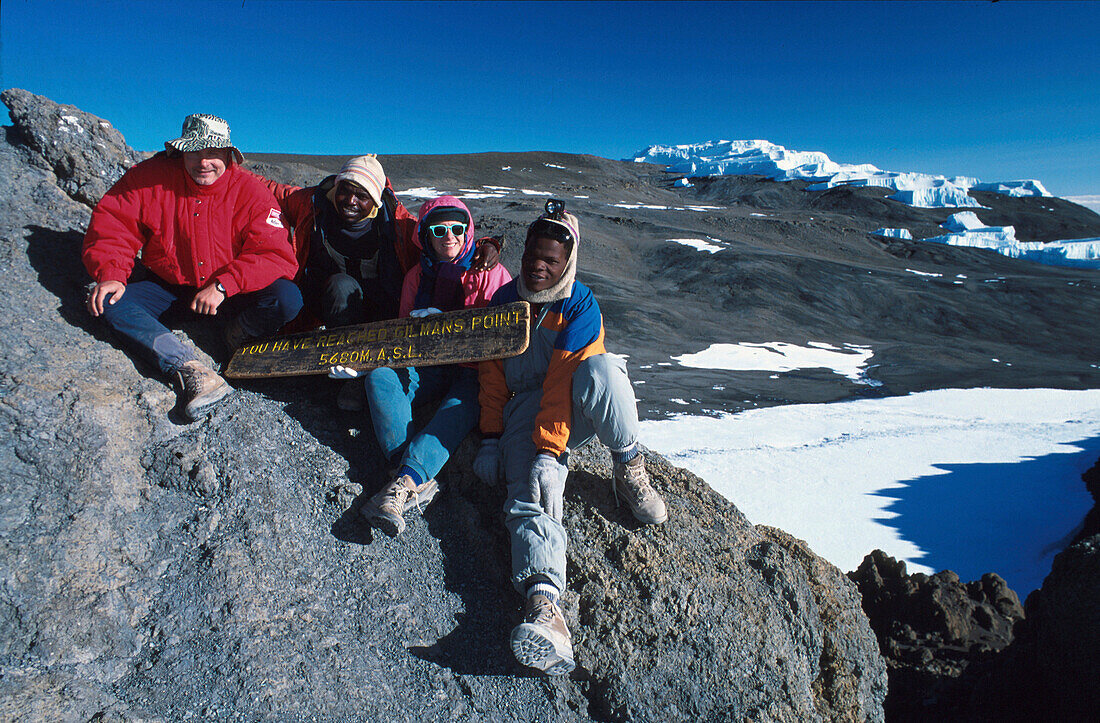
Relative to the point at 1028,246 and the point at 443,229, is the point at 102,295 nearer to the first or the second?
the point at 443,229

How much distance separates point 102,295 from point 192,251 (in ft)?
1.34

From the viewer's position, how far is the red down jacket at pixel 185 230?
2.75 metres

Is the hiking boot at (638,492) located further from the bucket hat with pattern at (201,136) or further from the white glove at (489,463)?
the bucket hat with pattern at (201,136)

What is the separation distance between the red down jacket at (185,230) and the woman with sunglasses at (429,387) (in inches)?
28.8

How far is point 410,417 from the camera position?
2.72 meters

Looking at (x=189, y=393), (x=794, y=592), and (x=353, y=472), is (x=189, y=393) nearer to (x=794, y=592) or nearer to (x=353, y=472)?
(x=353, y=472)

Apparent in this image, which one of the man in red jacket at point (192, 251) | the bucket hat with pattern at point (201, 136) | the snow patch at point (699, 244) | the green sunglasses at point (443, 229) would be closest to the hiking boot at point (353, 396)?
the man in red jacket at point (192, 251)

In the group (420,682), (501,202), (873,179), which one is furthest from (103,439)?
(873,179)

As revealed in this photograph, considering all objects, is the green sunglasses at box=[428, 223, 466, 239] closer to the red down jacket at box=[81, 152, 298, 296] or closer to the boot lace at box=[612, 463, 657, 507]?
the red down jacket at box=[81, 152, 298, 296]

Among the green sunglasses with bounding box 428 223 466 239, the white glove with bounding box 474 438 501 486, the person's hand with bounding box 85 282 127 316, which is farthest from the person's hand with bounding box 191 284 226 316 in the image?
the white glove with bounding box 474 438 501 486

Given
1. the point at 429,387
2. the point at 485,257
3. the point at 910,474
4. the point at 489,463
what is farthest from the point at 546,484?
the point at 910,474

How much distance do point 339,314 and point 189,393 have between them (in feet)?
2.64

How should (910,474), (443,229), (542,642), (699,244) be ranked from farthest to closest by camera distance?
(699,244) → (910,474) → (443,229) → (542,642)

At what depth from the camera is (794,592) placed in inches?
115
